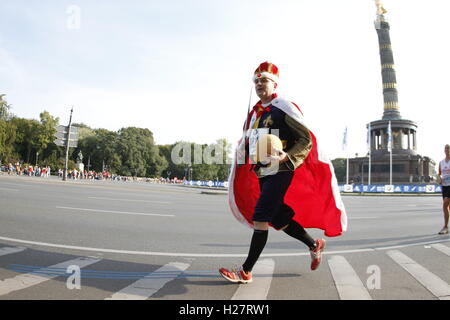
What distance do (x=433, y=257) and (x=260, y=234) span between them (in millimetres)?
3039

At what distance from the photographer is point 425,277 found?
12.1 ft

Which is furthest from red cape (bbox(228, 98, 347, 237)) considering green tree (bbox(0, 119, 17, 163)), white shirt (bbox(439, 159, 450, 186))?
green tree (bbox(0, 119, 17, 163))

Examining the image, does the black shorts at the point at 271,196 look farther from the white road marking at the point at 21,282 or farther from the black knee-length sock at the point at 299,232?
the white road marking at the point at 21,282

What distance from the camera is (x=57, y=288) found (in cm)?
300

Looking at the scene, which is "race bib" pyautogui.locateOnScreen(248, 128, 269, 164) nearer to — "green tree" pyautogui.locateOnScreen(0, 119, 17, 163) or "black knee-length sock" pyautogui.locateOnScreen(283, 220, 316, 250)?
"black knee-length sock" pyautogui.locateOnScreen(283, 220, 316, 250)

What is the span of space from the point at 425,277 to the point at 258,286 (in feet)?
6.28

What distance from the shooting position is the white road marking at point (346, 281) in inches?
119

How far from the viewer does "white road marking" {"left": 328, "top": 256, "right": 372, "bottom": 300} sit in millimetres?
3022

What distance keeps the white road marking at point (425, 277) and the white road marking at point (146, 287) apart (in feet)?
8.33

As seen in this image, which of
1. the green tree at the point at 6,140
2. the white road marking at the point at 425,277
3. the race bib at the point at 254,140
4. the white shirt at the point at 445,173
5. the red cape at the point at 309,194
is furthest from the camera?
the green tree at the point at 6,140

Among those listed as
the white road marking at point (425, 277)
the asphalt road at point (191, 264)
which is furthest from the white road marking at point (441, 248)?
the white road marking at point (425, 277)

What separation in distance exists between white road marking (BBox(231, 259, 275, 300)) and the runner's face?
1995mm

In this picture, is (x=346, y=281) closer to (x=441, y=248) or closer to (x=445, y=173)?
(x=441, y=248)

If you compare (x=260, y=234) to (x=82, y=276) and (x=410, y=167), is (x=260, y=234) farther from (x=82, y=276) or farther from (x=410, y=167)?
(x=410, y=167)
